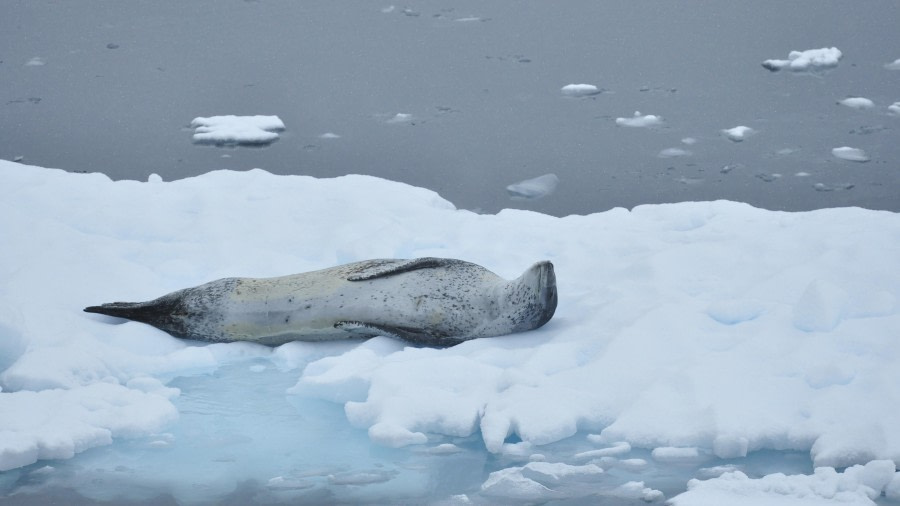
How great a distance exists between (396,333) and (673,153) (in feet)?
10.4

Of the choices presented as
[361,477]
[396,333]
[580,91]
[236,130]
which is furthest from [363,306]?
[580,91]

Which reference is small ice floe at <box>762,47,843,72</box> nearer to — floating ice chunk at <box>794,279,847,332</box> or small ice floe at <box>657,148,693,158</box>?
small ice floe at <box>657,148,693,158</box>

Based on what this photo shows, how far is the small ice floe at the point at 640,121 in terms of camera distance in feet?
25.1

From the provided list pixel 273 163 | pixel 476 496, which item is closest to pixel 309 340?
pixel 476 496

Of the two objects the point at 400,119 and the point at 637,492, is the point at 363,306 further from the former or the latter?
the point at 400,119

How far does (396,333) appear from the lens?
15.2ft

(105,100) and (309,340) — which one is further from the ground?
(105,100)

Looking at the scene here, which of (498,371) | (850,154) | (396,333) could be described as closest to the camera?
(498,371)

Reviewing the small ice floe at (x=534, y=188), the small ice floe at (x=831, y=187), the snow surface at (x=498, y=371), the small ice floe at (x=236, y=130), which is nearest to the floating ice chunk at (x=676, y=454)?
the snow surface at (x=498, y=371)

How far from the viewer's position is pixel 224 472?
360cm

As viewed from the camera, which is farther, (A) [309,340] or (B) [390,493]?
(A) [309,340]

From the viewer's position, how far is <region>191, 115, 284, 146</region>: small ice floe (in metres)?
Answer: 7.47

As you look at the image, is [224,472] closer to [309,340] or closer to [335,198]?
[309,340]

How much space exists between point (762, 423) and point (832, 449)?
245 mm
